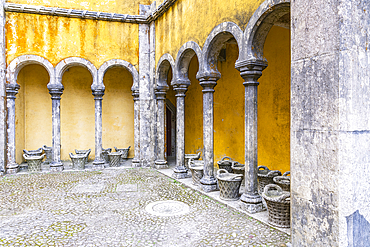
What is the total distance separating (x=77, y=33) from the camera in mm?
8945

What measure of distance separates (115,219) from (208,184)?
2.27 meters

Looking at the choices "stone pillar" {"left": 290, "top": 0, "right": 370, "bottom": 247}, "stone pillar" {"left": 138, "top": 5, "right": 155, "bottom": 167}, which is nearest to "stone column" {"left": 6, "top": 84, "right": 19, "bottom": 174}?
"stone pillar" {"left": 138, "top": 5, "right": 155, "bottom": 167}

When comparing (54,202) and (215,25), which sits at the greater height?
(215,25)

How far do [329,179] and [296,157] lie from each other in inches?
17.4

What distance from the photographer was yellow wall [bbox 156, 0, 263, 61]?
4.93 metres

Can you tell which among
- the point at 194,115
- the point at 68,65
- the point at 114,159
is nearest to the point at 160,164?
the point at 114,159

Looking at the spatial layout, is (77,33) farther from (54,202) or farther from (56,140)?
(54,202)

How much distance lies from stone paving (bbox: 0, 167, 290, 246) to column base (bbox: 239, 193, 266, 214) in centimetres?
22

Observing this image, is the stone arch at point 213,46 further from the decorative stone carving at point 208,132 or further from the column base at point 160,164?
the column base at point 160,164

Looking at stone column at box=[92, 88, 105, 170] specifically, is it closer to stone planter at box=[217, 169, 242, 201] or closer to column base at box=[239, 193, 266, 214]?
stone planter at box=[217, 169, 242, 201]

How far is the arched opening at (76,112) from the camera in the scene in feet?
34.7

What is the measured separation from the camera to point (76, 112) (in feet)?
35.2

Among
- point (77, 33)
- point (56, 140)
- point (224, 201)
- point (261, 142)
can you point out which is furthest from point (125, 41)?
point (224, 201)

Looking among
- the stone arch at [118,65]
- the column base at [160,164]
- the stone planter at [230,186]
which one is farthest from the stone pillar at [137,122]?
the stone planter at [230,186]
